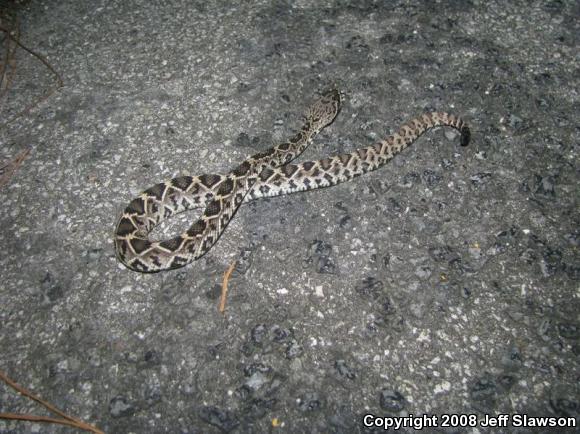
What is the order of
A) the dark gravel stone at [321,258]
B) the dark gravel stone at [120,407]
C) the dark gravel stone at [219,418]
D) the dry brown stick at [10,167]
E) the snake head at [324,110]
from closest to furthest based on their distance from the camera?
the dark gravel stone at [219,418] < the dark gravel stone at [120,407] < the dark gravel stone at [321,258] < the dry brown stick at [10,167] < the snake head at [324,110]

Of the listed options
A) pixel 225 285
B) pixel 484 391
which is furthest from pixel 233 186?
pixel 484 391

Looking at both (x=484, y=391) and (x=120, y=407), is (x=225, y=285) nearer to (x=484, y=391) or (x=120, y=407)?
(x=120, y=407)

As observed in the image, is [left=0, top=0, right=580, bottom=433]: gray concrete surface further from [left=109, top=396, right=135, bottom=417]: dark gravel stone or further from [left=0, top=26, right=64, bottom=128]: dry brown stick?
[left=0, top=26, right=64, bottom=128]: dry brown stick

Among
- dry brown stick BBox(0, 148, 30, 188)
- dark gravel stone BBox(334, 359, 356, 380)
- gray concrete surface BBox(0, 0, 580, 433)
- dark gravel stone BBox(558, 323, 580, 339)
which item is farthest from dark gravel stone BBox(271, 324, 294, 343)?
dry brown stick BBox(0, 148, 30, 188)

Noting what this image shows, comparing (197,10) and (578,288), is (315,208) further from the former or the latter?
(197,10)

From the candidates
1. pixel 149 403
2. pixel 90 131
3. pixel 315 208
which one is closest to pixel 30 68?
pixel 90 131

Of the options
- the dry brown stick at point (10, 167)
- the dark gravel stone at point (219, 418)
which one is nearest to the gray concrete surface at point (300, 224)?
the dark gravel stone at point (219, 418)

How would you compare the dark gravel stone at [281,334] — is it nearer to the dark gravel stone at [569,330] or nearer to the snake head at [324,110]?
the dark gravel stone at [569,330]
